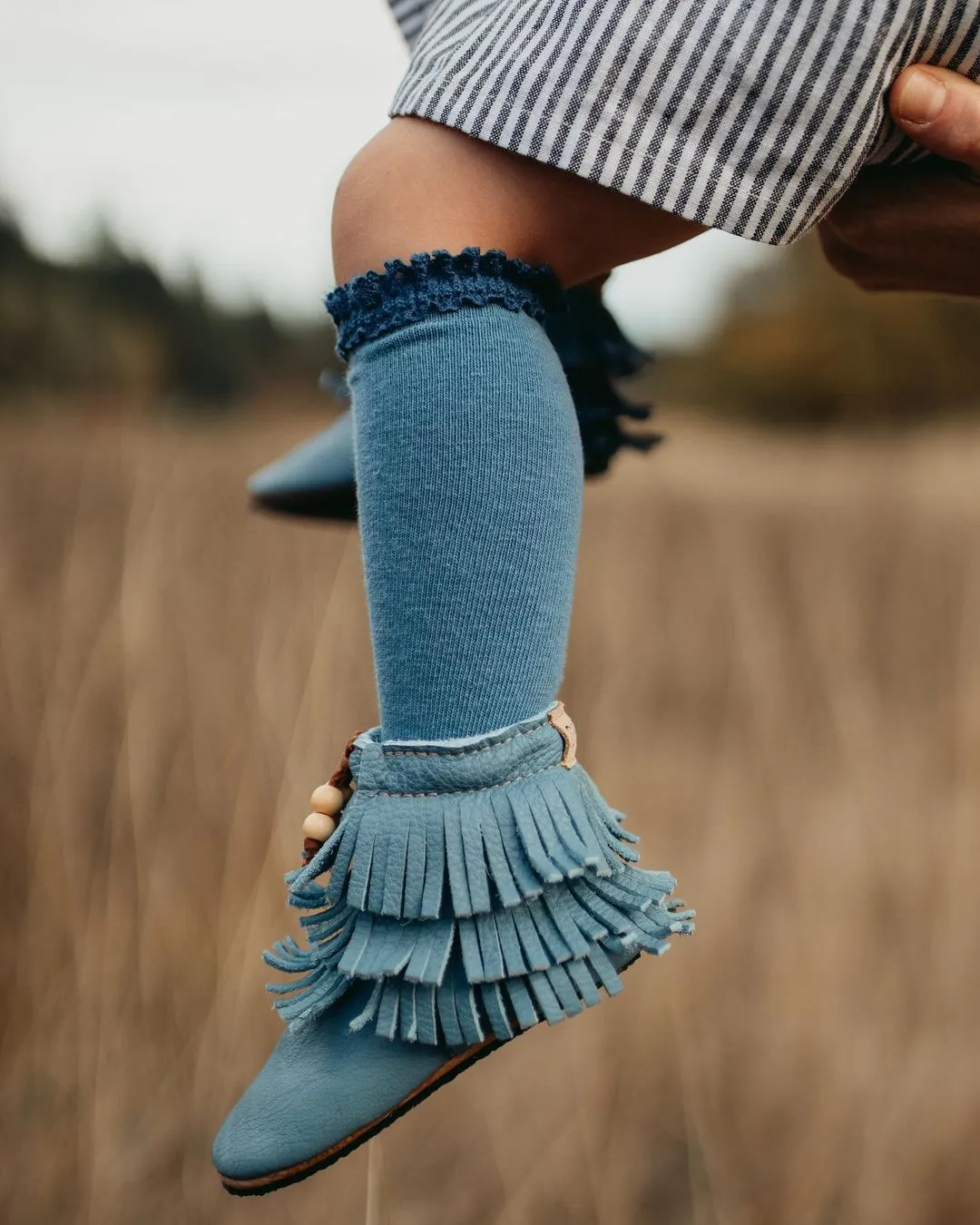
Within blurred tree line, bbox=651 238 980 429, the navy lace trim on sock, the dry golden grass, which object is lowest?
the dry golden grass

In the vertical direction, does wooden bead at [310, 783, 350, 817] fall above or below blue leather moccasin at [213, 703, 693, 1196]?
above

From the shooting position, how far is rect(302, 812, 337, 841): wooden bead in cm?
55

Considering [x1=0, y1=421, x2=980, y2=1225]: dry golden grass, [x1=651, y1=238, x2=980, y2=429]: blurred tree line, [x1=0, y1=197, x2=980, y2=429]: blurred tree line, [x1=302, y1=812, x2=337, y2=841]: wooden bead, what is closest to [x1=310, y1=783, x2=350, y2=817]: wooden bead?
[x1=302, y1=812, x2=337, y2=841]: wooden bead

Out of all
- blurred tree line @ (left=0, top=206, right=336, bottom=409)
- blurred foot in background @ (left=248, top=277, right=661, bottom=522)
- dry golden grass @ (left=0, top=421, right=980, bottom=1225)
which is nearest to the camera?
blurred foot in background @ (left=248, top=277, right=661, bottom=522)

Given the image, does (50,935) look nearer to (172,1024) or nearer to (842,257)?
(172,1024)

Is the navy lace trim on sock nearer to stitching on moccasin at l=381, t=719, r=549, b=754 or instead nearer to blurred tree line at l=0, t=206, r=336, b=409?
stitching on moccasin at l=381, t=719, r=549, b=754

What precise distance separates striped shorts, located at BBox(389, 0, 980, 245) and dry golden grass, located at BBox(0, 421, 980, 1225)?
2.11ft

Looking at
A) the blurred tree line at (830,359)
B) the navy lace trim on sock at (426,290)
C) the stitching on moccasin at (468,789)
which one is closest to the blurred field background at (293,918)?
the stitching on moccasin at (468,789)

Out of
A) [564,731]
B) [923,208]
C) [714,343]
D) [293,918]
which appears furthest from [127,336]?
[564,731]

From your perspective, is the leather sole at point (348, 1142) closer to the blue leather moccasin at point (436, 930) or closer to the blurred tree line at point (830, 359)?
the blue leather moccasin at point (436, 930)

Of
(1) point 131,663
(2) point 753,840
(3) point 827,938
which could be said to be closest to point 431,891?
(1) point 131,663

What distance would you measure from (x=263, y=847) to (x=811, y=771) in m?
1.29

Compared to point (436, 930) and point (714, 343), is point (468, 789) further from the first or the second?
point (714, 343)

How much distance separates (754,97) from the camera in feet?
1.63
